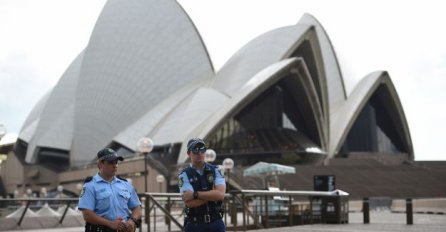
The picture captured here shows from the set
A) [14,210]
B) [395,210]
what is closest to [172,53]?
[395,210]

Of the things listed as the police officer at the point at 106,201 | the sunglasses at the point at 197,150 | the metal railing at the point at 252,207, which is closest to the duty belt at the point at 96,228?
the police officer at the point at 106,201

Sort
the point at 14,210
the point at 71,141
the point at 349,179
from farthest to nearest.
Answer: the point at 71,141
the point at 349,179
the point at 14,210

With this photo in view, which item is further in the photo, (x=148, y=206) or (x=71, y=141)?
(x=71, y=141)

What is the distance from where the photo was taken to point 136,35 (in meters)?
43.9

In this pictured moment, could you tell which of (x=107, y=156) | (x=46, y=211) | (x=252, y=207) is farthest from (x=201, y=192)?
(x=46, y=211)

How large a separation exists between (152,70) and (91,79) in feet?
15.2

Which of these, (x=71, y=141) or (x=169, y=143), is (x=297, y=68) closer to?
(x=169, y=143)

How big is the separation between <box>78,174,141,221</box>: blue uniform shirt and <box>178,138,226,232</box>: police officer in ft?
1.73

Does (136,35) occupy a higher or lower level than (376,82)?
higher

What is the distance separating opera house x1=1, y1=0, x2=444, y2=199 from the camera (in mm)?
40281

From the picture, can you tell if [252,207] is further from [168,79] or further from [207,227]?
[168,79]

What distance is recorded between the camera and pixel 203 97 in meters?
40.6

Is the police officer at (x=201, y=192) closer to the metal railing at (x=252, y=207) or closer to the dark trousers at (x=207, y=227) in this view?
the dark trousers at (x=207, y=227)

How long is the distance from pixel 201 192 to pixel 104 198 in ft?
2.37
